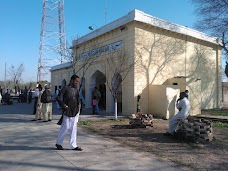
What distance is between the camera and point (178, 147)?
7059 millimetres

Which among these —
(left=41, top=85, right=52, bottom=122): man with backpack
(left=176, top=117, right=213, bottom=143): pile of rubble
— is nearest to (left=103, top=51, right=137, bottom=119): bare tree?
(left=41, top=85, right=52, bottom=122): man with backpack

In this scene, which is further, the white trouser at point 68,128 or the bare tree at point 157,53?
the bare tree at point 157,53

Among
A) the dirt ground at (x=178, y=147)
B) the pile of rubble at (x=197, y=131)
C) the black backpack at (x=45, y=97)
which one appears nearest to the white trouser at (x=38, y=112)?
the black backpack at (x=45, y=97)

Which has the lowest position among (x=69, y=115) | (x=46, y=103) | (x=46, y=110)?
(x=46, y=110)

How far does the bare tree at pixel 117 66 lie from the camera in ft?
50.1

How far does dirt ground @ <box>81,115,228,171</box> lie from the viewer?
565 centimetres

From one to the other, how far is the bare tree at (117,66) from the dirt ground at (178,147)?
5299mm

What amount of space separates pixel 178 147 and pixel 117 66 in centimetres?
930

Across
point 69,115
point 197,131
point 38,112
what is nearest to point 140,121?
point 197,131

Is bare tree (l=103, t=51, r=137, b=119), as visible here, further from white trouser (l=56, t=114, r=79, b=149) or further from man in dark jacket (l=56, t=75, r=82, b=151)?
white trouser (l=56, t=114, r=79, b=149)

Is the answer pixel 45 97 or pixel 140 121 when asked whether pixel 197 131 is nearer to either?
pixel 140 121

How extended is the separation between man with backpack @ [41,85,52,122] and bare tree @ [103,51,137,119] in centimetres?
374

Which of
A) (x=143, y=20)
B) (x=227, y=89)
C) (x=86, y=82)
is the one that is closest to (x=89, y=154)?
(x=143, y=20)

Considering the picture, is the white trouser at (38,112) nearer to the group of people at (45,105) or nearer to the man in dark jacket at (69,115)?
the group of people at (45,105)
